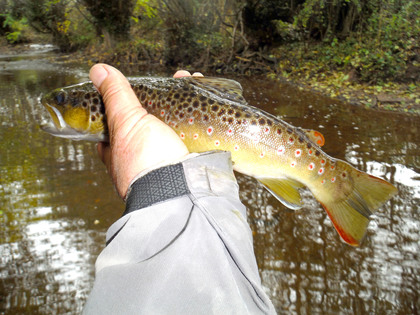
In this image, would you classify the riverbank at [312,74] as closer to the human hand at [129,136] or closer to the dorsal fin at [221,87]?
the dorsal fin at [221,87]

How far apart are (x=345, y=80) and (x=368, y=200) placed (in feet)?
30.0

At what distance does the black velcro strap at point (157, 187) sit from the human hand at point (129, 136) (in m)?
0.07

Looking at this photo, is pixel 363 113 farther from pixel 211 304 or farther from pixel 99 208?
pixel 211 304

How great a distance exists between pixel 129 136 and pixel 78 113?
0.74 meters

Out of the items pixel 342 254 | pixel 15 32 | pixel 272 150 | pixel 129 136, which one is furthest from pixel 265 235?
pixel 15 32

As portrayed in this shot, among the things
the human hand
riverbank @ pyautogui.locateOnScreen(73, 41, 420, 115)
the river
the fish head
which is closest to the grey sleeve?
the human hand

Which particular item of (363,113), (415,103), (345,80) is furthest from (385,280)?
(345,80)

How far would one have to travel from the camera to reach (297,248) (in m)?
3.39

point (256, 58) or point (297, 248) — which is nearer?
point (297, 248)

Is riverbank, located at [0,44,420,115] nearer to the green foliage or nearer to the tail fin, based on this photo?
the tail fin

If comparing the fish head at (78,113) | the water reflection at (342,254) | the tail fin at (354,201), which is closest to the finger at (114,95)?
the fish head at (78,113)

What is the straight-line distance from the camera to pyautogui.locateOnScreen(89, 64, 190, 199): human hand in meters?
1.67

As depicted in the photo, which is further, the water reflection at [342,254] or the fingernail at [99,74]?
the water reflection at [342,254]

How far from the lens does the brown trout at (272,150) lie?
208 centimetres
